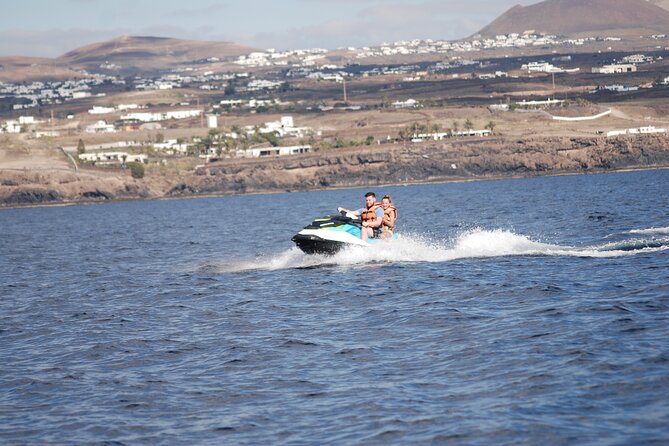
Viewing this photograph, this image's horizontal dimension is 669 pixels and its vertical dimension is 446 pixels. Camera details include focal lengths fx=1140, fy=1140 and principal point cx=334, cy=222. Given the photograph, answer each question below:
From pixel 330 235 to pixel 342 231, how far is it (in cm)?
40

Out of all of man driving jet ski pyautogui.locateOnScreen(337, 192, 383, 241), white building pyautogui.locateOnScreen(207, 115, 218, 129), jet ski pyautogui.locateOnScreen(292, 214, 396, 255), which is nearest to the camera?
jet ski pyautogui.locateOnScreen(292, 214, 396, 255)

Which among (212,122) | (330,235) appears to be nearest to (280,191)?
(212,122)

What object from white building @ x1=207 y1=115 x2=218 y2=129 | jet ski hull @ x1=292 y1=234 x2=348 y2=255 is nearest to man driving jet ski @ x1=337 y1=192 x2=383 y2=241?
jet ski hull @ x1=292 y1=234 x2=348 y2=255

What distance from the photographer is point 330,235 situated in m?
32.7

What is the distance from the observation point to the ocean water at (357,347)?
16.2 m

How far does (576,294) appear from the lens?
25.1 meters

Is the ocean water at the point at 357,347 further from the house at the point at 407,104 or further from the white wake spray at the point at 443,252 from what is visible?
the house at the point at 407,104

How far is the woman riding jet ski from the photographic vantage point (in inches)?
1286

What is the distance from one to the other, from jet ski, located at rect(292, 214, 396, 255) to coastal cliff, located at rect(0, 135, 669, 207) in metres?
98.3

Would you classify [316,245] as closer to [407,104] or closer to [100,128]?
[407,104]

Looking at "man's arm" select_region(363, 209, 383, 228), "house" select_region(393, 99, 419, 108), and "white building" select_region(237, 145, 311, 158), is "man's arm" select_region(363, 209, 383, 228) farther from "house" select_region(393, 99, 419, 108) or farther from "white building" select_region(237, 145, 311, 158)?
"house" select_region(393, 99, 419, 108)

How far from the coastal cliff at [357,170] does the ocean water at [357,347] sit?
9018cm

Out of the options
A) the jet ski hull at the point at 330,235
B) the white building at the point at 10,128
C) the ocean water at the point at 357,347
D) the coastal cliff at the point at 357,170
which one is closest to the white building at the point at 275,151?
the coastal cliff at the point at 357,170

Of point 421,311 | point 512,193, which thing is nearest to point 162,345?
point 421,311
